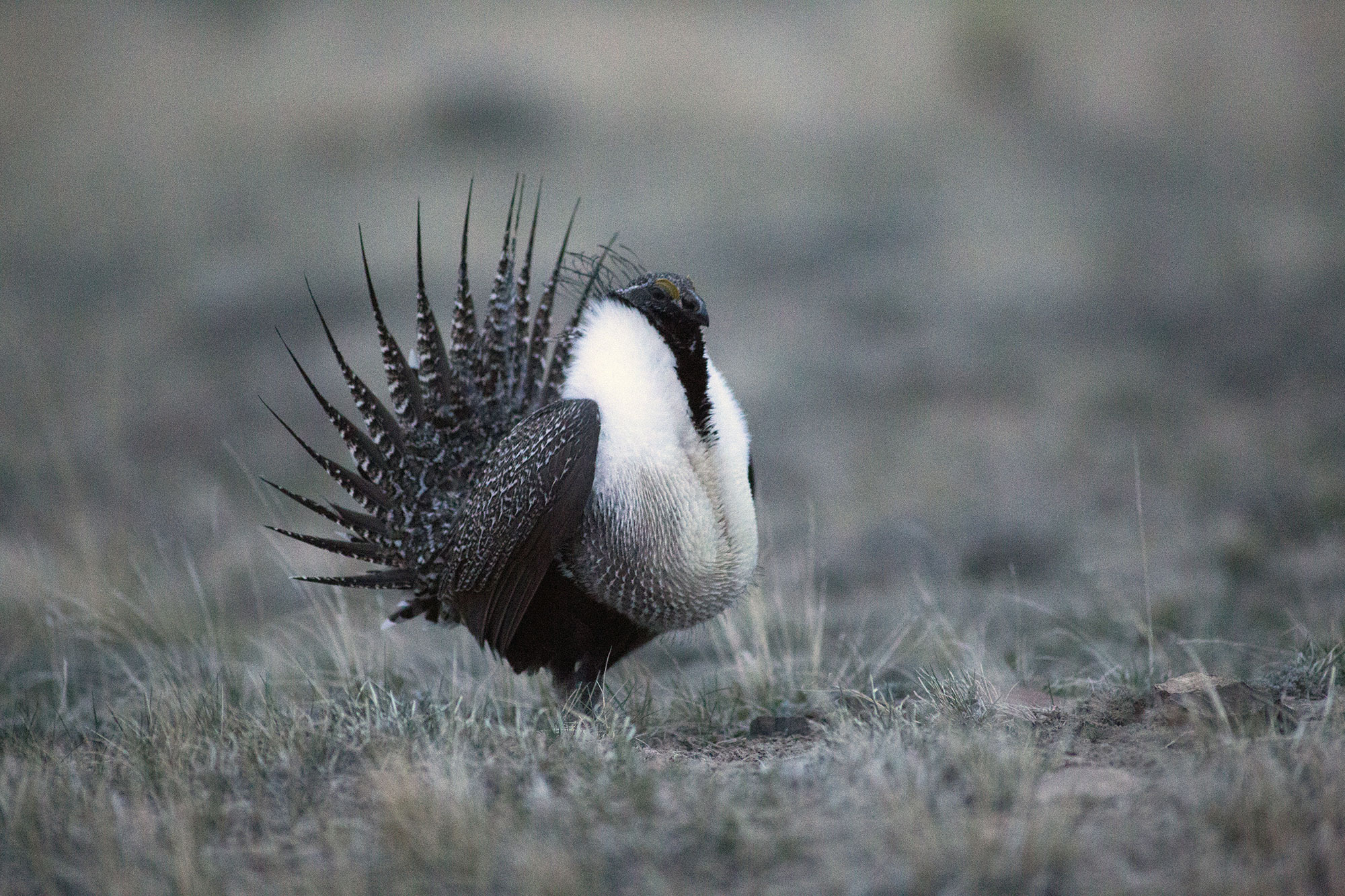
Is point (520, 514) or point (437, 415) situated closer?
point (520, 514)

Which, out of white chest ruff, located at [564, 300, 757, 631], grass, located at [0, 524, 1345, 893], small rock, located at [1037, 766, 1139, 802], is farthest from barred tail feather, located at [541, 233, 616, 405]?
small rock, located at [1037, 766, 1139, 802]

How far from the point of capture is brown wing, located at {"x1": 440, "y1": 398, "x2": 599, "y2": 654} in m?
2.88

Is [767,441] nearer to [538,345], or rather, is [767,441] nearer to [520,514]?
[538,345]

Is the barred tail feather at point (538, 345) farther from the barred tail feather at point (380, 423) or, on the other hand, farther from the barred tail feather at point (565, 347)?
the barred tail feather at point (380, 423)

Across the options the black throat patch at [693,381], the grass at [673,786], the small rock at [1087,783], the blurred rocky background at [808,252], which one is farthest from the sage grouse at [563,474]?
the small rock at [1087,783]

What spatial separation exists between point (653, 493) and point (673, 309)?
457mm

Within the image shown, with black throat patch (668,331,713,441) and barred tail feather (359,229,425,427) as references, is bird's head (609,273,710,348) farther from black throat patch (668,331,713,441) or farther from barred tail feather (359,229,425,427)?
barred tail feather (359,229,425,427)

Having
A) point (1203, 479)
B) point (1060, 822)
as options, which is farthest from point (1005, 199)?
point (1060, 822)

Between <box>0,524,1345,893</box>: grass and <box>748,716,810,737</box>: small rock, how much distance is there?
1.9 inches

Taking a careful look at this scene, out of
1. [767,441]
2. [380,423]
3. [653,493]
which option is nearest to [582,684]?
[653,493]

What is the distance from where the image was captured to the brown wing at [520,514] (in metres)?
2.88

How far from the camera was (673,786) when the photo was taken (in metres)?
2.32

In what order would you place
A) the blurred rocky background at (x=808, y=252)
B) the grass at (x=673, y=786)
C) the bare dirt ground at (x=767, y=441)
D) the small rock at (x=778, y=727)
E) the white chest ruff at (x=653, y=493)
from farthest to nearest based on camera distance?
the blurred rocky background at (x=808, y=252) < the small rock at (x=778, y=727) < the white chest ruff at (x=653, y=493) < the bare dirt ground at (x=767, y=441) < the grass at (x=673, y=786)

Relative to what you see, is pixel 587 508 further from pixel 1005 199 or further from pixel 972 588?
pixel 1005 199
